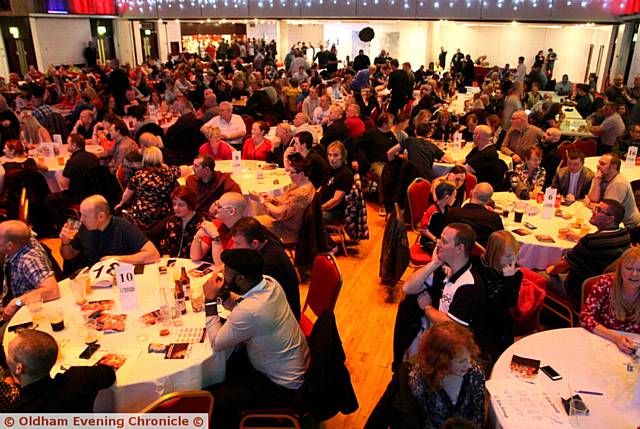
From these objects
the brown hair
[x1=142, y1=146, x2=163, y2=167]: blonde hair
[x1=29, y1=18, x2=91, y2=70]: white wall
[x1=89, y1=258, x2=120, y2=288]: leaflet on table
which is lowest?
[x1=89, y1=258, x2=120, y2=288]: leaflet on table

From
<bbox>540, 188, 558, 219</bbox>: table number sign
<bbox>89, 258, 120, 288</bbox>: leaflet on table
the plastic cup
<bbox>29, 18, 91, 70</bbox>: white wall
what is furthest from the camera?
<bbox>29, 18, 91, 70</bbox>: white wall

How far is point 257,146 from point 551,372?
519 centimetres

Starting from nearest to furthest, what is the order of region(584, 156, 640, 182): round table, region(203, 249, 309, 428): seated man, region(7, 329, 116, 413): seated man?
region(7, 329, 116, 413): seated man → region(203, 249, 309, 428): seated man → region(584, 156, 640, 182): round table

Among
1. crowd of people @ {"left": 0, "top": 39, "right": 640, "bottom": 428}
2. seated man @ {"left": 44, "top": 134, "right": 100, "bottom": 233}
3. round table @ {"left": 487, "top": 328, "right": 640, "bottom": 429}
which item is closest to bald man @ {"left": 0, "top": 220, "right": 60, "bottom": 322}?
crowd of people @ {"left": 0, "top": 39, "right": 640, "bottom": 428}

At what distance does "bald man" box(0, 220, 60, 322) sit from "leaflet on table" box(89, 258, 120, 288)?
245 millimetres

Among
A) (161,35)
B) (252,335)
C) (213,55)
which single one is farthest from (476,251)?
(161,35)

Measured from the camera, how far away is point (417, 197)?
5508 mm

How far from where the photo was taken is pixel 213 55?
75.9 feet

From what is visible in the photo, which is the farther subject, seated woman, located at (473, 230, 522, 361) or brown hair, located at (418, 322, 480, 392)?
seated woman, located at (473, 230, 522, 361)

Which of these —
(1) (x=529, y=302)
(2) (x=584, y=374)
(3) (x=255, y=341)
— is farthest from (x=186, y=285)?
(2) (x=584, y=374)

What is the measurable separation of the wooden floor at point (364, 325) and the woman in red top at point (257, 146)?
73.8 inches

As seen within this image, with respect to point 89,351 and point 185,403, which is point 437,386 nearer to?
point 185,403

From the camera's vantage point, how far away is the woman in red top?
277 inches

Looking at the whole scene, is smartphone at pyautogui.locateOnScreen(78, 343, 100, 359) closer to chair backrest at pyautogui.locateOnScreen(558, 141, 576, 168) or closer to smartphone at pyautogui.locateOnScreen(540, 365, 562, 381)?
smartphone at pyautogui.locateOnScreen(540, 365, 562, 381)
